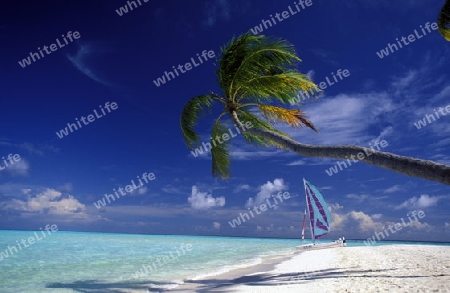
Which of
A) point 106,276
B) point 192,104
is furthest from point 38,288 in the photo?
point 192,104

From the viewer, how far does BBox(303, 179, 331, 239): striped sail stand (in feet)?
76.4

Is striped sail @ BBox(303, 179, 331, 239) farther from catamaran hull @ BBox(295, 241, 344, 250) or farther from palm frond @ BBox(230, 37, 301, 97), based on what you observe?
palm frond @ BBox(230, 37, 301, 97)

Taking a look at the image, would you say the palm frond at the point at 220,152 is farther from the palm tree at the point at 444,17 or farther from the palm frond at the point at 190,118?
the palm tree at the point at 444,17

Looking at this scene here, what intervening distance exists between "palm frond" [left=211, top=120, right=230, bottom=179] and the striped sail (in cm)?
1443

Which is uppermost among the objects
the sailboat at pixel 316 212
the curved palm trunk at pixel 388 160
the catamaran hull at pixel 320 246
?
the curved palm trunk at pixel 388 160

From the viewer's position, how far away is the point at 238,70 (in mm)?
8234

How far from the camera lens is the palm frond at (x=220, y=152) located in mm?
10031

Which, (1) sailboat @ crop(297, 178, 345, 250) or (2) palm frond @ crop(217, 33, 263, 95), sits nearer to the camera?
(2) palm frond @ crop(217, 33, 263, 95)

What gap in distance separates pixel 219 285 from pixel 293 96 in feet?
20.7

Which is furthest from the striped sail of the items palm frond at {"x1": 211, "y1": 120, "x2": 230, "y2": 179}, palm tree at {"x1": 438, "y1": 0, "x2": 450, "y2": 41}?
palm tree at {"x1": 438, "y1": 0, "x2": 450, "y2": 41}

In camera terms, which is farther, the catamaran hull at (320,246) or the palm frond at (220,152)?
the catamaran hull at (320,246)

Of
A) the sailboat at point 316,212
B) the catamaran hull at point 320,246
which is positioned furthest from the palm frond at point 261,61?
the catamaran hull at point 320,246

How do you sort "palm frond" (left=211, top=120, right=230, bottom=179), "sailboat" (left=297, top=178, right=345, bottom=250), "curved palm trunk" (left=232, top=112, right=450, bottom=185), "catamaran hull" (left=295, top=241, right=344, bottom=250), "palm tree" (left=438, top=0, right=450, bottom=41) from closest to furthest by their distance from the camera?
"curved palm trunk" (left=232, top=112, right=450, bottom=185) → "palm tree" (left=438, top=0, right=450, bottom=41) → "palm frond" (left=211, top=120, right=230, bottom=179) → "sailboat" (left=297, top=178, right=345, bottom=250) → "catamaran hull" (left=295, top=241, right=344, bottom=250)

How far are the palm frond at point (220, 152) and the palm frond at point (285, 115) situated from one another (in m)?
1.67
